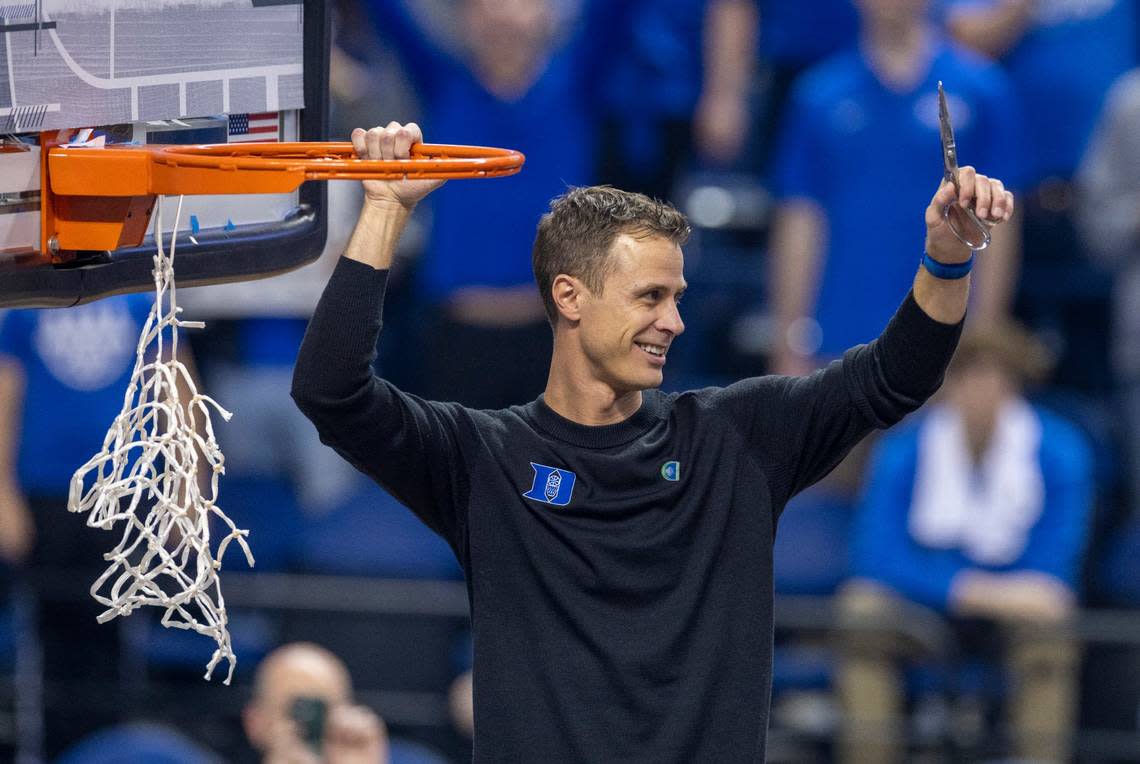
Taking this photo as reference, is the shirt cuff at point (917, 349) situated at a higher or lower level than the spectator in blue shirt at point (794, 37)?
lower

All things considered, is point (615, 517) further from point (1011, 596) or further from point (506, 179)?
point (506, 179)

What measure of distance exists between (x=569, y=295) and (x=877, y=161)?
3.56 m

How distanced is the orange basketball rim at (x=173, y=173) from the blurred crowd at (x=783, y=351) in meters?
→ 2.94

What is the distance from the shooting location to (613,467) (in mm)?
2867

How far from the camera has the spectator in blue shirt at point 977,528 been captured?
561 centimetres

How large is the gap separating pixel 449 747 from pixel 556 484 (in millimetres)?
3135

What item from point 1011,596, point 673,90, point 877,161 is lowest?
point 1011,596

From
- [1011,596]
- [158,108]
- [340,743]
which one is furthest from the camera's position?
[1011,596]

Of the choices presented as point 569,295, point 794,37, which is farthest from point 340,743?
point 794,37

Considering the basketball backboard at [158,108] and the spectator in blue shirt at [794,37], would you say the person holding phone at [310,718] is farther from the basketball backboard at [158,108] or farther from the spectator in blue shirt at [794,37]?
the spectator in blue shirt at [794,37]

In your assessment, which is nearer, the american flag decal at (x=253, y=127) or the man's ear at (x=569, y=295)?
the man's ear at (x=569, y=295)

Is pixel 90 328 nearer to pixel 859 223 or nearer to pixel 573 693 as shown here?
pixel 859 223

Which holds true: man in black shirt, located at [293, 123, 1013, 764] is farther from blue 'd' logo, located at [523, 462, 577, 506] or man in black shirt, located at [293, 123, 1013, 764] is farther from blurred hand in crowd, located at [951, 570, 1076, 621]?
blurred hand in crowd, located at [951, 570, 1076, 621]

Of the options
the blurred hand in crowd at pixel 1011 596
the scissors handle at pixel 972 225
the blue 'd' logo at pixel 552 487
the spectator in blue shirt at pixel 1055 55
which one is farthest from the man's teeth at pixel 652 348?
the spectator in blue shirt at pixel 1055 55
